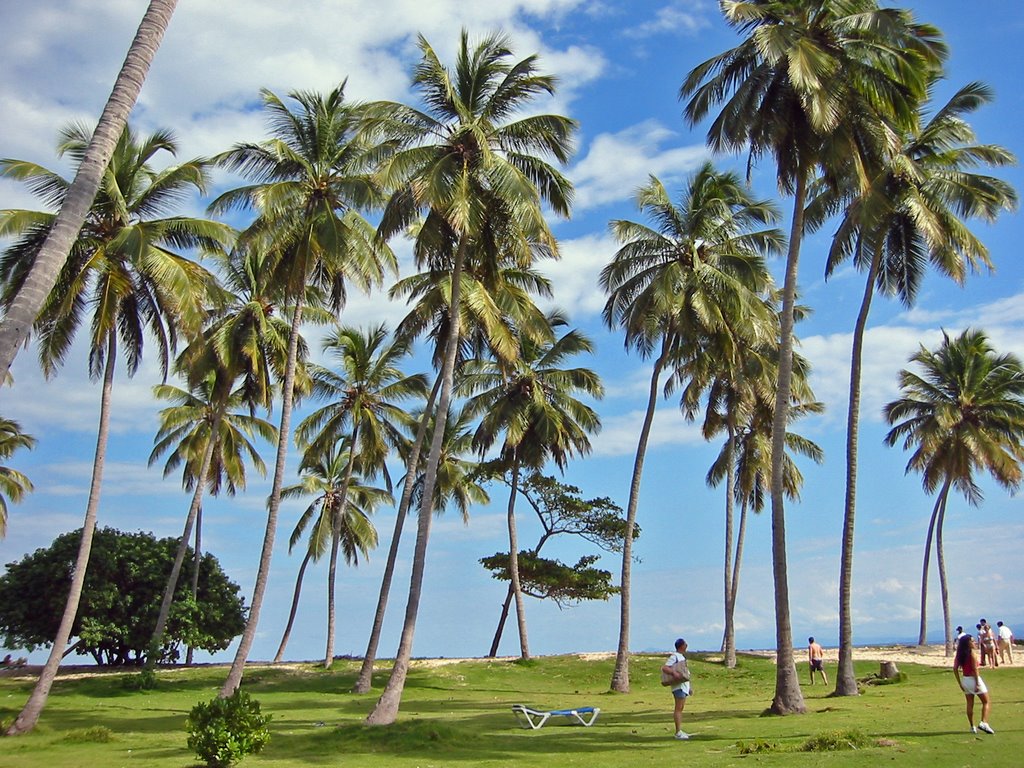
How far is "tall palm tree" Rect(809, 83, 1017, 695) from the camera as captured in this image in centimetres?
2211

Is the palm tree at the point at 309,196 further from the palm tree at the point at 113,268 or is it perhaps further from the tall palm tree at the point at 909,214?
the tall palm tree at the point at 909,214

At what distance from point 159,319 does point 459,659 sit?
20541mm

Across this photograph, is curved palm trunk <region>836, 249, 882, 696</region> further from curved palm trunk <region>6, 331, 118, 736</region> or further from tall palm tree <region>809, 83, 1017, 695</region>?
curved palm trunk <region>6, 331, 118, 736</region>

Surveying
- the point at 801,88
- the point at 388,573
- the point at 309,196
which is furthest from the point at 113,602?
the point at 801,88

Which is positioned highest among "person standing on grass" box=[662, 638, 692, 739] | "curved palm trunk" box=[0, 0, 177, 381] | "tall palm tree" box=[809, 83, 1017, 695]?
"tall palm tree" box=[809, 83, 1017, 695]

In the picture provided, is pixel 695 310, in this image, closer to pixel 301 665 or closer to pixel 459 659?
pixel 459 659

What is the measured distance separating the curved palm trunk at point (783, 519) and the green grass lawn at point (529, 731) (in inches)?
25.1

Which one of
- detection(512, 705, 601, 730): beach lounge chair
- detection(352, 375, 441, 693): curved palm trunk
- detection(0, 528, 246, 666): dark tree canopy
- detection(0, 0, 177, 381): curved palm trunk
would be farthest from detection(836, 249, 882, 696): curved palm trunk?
detection(0, 528, 246, 666): dark tree canopy

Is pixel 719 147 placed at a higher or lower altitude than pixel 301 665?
higher

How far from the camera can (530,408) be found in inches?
1469

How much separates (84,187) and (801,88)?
15075mm

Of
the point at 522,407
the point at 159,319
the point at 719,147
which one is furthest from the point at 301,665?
the point at 719,147

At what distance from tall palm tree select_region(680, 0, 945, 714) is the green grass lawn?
3534mm

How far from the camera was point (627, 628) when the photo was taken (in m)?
29.1
